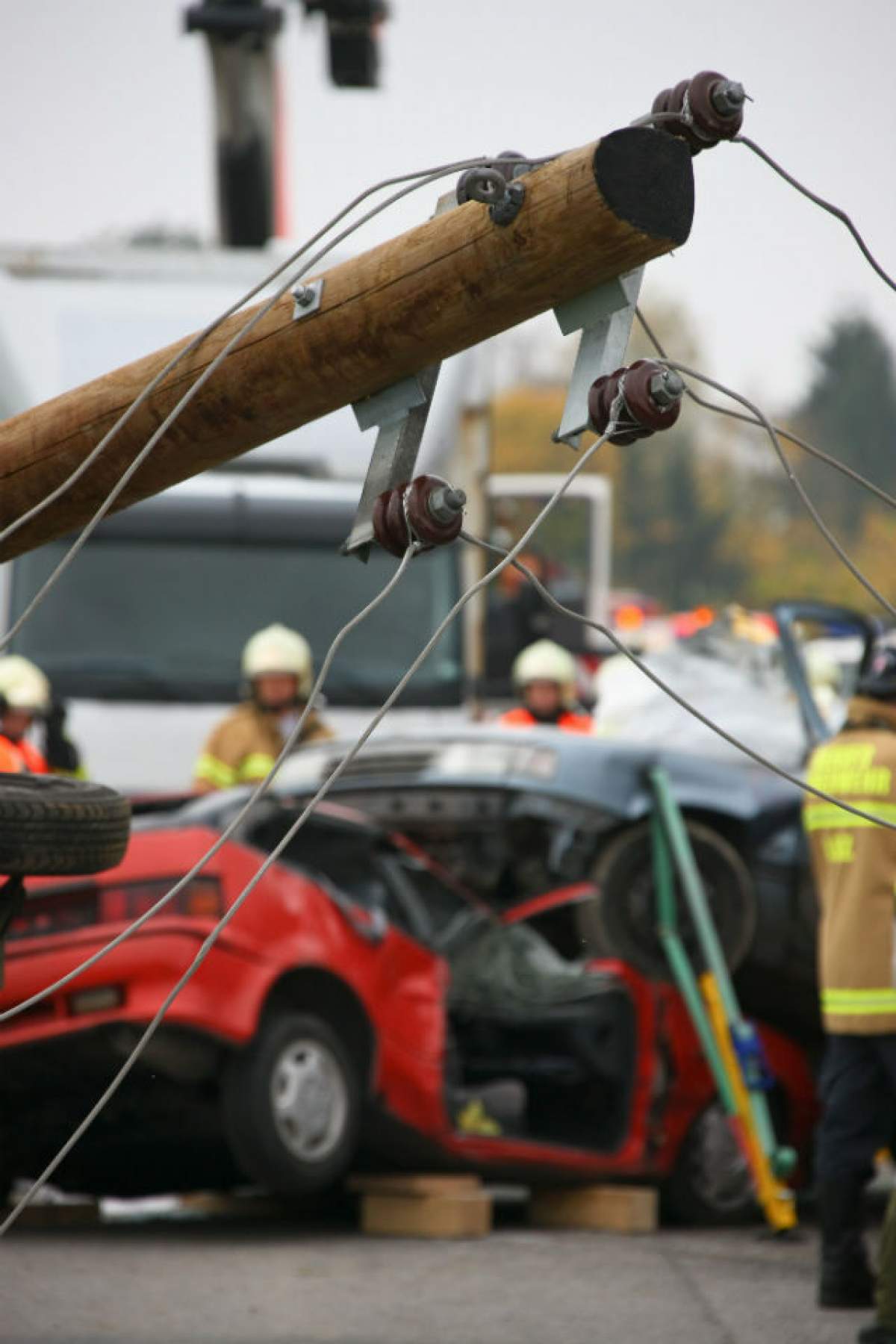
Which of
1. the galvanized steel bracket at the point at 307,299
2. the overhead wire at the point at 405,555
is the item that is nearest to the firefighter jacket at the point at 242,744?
the overhead wire at the point at 405,555

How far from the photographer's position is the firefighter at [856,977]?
685cm

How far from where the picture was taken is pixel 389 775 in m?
8.39

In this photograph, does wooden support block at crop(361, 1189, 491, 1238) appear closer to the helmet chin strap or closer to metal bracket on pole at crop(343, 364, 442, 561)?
the helmet chin strap

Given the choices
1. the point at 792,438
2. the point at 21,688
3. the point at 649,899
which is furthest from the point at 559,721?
the point at 792,438

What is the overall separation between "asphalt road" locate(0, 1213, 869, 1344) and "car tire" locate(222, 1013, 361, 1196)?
285 millimetres

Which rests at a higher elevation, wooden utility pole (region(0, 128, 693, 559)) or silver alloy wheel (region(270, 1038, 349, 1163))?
wooden utility pole (region(0, 128, 693, 559))

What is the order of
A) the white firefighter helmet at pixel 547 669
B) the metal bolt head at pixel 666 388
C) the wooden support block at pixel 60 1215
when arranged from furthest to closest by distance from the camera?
1. the white firefighter helmet at pixel 547 669
2. the wooden support block at pixel 60 1215
3. the metal bolt head at pixel 666 388

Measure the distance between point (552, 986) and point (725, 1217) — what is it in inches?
38.7

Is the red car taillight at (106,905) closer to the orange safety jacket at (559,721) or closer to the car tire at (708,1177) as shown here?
the car tire at (708,1177)

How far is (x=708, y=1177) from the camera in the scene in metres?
8.20

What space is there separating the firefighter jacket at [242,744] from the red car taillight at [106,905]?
2.92 m

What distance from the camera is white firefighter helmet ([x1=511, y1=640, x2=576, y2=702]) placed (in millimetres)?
11398

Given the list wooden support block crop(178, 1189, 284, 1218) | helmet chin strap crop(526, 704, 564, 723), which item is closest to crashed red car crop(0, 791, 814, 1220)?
wooden support block crop(178, 1189, 284, 1218)

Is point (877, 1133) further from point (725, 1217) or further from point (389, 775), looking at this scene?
point (389, 775)
